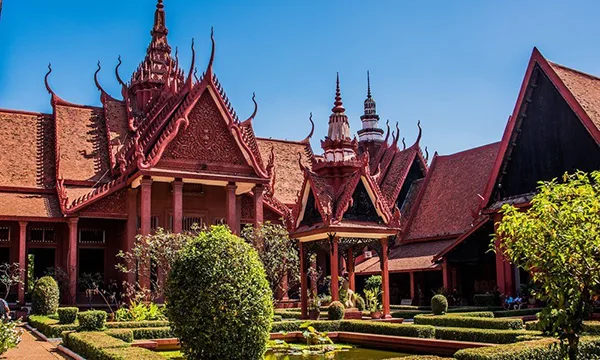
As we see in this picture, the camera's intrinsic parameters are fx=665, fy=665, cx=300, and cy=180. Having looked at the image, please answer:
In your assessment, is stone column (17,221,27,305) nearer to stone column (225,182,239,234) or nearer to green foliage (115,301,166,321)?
green foliage (115,301,166,321)

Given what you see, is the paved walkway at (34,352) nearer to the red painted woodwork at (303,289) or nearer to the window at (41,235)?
the red painted woodwork at (303,289)

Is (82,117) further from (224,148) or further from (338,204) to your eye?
(338,204)

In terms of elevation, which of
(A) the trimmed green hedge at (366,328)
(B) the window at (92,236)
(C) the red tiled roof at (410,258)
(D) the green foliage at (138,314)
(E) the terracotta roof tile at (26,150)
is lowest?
(A) the trimmed green hedge at (366,328)

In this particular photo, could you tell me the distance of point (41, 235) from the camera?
25203 mm

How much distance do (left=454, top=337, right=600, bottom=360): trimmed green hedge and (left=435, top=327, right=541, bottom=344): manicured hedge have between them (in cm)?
232

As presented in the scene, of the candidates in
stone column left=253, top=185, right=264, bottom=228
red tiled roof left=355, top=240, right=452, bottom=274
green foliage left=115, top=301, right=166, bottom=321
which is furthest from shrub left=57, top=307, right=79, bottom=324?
red tiled roof left=355, top=240, right=452, bottom=274

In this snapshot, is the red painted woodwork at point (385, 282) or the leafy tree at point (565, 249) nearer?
the leafy tree at point (565, 249)

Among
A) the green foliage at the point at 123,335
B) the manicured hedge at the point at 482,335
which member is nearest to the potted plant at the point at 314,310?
the manicured hedge at the point at 482,335

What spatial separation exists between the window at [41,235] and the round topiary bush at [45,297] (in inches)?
207

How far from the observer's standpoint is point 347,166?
17.5 m

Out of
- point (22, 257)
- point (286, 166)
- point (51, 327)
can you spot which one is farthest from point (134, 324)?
point (286, 166)

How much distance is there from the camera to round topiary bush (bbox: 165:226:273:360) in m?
8.13

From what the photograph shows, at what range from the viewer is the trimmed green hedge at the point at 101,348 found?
9068mm

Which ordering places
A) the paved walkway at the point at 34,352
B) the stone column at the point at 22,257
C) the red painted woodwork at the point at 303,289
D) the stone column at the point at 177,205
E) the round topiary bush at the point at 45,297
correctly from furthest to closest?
the stone column at the point at 177,205 < the stone column at the point at 22,257 < the round topiary bush at the point at 45,297 < the red painted woodwork at the point at 303,289 < the paved walkway at the point at 34,352
